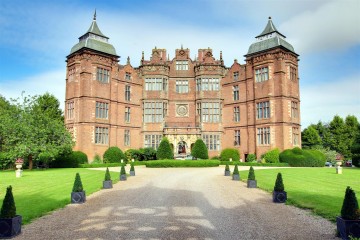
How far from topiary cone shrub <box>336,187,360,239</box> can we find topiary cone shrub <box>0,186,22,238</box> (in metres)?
8.53

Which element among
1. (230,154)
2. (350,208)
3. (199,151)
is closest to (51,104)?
(199,151)

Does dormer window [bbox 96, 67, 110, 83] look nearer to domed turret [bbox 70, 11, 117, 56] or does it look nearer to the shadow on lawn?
domed turret [bbox 70, 11, 117, 56]

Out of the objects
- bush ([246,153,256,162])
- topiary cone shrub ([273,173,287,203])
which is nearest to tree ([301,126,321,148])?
bush ([246,153,256,162])

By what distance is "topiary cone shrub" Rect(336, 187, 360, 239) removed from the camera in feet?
25.0

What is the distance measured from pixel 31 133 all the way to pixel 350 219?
93.7 ft

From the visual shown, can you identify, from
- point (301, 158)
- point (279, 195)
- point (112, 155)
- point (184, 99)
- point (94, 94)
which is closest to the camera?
point (279, 195)

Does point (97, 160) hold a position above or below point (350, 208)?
above

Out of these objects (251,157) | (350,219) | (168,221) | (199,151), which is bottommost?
(168,221)

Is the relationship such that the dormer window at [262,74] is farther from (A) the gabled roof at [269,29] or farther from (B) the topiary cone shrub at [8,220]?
(B) the topiary cone shrub at [8,220]

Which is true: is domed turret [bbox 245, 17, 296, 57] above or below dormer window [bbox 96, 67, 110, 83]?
above

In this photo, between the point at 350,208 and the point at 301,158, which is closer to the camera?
the point at 350,208

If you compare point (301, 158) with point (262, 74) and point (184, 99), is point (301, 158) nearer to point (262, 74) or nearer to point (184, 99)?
point (262, 74)

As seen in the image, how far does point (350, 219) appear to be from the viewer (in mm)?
7699

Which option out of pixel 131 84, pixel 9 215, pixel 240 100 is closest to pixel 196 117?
pixel 240 100
